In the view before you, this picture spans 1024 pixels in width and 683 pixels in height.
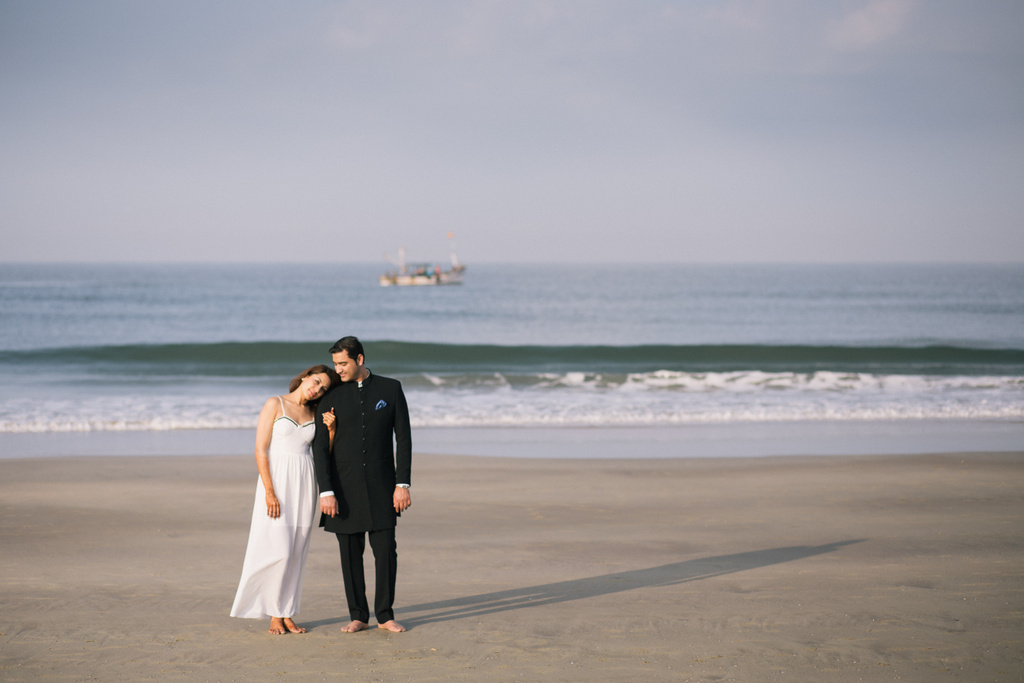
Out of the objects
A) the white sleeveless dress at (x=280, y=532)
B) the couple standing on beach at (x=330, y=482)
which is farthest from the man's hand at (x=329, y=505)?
the white sleeveless dress at (x=280, y=532)

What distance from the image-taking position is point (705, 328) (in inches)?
1551

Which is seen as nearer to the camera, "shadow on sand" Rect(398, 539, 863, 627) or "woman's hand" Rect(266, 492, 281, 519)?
"woman's hand" Rect(266, 492, 281, 519)

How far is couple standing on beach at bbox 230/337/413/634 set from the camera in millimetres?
4664

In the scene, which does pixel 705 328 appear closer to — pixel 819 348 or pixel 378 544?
pixel 819 348

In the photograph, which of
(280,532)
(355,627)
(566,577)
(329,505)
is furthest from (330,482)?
(566,577)

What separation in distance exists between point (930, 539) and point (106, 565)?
6.52 meters

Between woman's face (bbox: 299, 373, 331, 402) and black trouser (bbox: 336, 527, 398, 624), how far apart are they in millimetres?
818

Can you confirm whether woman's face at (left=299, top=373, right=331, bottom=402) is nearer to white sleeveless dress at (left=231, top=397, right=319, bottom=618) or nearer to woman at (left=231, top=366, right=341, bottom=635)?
woman at (left=231, top=366, right=341, bottom=635)

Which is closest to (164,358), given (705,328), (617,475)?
(617,475)

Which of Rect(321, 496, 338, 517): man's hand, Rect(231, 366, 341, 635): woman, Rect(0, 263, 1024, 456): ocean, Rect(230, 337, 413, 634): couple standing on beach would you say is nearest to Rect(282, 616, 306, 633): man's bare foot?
Rect(230, 337, 413, 634): couple standing on beach

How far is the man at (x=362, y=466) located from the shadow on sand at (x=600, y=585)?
530mm

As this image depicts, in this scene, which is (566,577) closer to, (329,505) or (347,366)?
(329,505)

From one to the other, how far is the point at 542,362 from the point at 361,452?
2287cm

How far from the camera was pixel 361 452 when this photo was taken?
15.6 feet
